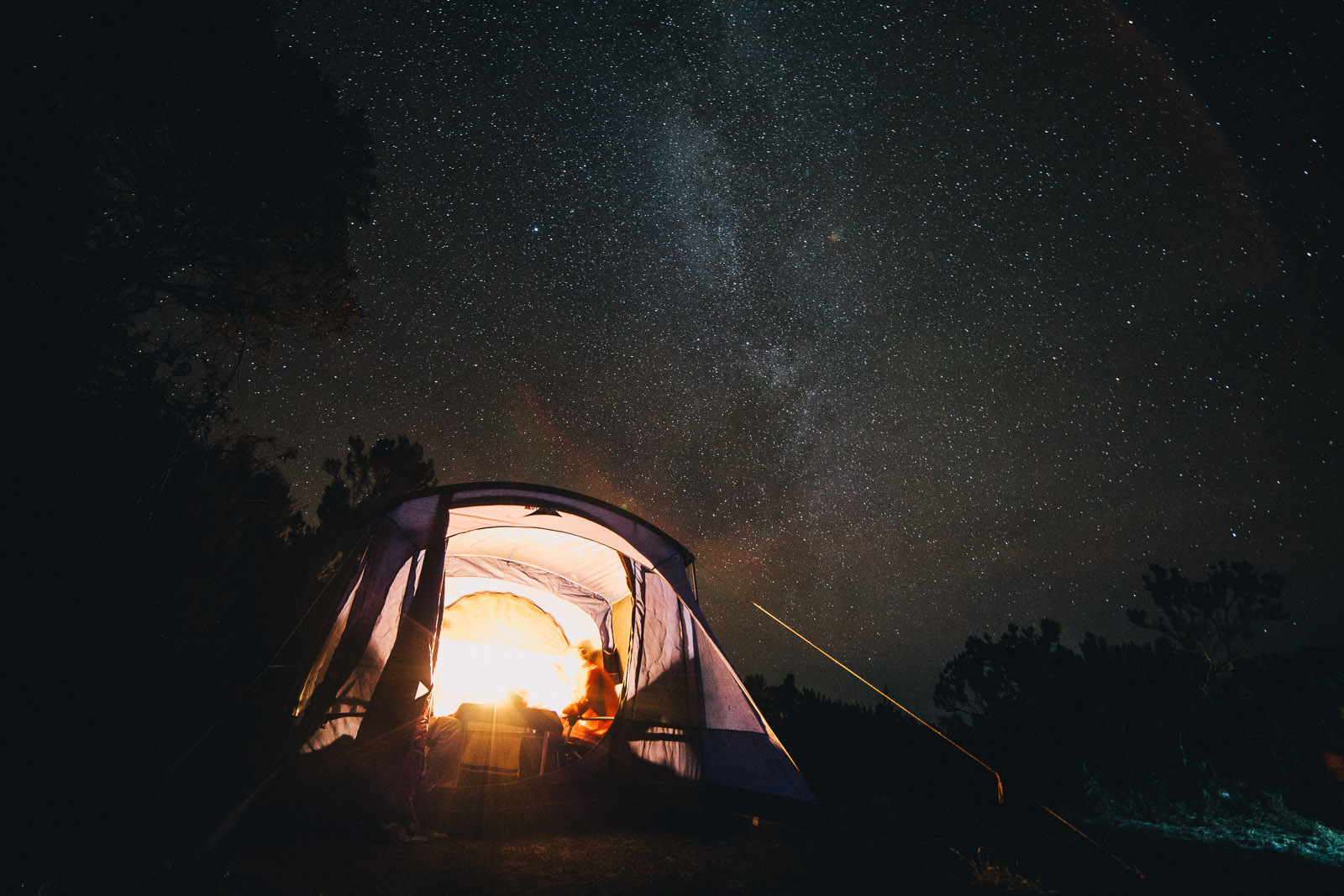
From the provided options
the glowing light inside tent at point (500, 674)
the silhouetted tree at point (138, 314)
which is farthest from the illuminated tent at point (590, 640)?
the silhouetted tree at point (138, 314)

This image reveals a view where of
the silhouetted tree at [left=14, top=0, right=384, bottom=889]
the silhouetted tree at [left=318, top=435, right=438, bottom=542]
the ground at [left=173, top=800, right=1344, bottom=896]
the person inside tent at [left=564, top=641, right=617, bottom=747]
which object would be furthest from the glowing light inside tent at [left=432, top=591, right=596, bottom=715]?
the silhouetted tree at [left=318, top=435, right=438, bottom=542]

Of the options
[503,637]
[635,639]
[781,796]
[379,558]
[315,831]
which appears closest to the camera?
[315,831]

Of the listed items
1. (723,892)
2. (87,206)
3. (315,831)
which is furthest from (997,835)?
(87,206)

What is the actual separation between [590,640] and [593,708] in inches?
43.9

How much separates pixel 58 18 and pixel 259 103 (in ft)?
5.27

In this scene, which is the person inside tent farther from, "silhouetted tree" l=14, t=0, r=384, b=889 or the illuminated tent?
"silhouetted tree" l=14, t=0, r=384, b=889

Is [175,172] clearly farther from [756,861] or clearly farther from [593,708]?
[756,861]

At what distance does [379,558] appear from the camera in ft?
14.8

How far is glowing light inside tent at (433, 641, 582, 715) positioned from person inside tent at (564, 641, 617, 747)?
2.19ft

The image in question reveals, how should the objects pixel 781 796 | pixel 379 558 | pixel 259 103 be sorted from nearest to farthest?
pixel 781 796 < pixel 379 558 < pixel 259 103

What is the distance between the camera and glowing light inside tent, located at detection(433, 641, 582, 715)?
658 cm

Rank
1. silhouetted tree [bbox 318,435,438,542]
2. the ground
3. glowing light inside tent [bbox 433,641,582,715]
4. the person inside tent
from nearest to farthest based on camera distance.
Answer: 1. the ground
2. the person inside tent
3. glowing light inside tent [bbox 433,641,582,715]
4. silhouetted tree [bbox 318,435,438,542]

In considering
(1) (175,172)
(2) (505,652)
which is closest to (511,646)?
(2) (505,652)

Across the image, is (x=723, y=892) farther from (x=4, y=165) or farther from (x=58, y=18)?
(x=58, y=18)
